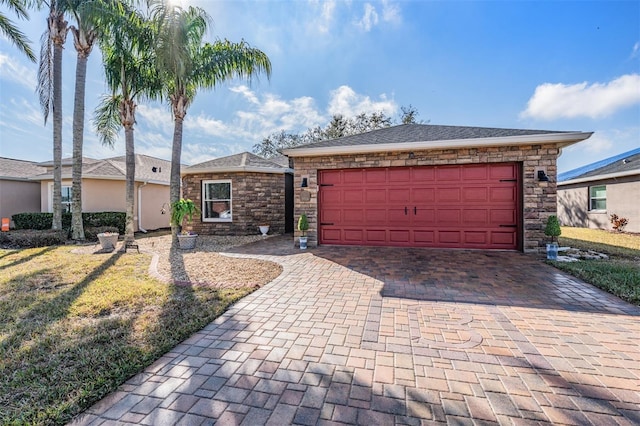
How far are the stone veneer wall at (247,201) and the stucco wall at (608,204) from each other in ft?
47.6

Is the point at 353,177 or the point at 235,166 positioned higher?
the point at 235,166

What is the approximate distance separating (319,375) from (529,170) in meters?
7.53

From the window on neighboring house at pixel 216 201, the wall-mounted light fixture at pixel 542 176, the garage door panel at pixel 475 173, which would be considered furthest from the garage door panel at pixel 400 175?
the window on neighboring house at pixel 216 201

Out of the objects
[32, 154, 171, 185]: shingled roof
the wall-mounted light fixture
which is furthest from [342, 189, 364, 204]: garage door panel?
[32, 154, 171, 185]: shingled roof

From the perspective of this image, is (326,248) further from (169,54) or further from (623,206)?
(623,206)

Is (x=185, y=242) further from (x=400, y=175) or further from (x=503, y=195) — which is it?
(x=503, y=195)

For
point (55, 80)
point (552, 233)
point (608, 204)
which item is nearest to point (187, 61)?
point (55, 80)

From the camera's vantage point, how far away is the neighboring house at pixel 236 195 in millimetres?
11672

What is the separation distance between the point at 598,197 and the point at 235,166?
17.1 metres

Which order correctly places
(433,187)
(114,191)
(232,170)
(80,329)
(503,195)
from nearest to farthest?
(80,329)
(503,195)
(433,187)
(232,170)
(114,191)

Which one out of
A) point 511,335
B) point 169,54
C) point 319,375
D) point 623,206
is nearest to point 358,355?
point 319,375

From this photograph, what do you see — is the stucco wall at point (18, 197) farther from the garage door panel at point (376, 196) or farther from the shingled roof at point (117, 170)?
the garage door panel at point (376, 196)

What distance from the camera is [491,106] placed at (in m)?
14.7

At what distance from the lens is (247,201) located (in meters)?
11.7
